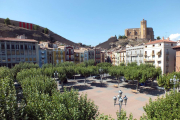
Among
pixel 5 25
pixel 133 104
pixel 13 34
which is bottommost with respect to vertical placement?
pixel 133 104

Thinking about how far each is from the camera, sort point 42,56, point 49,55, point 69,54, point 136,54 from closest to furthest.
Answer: point 136,54
point 42,56
point 49,55
point 69,54

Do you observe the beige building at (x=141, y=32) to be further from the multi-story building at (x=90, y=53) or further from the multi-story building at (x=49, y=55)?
the multi-story building at (x=49, y=55)

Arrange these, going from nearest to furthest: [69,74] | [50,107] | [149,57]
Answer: [50,107]
[69,74]
[149,57]

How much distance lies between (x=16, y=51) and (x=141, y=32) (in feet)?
320

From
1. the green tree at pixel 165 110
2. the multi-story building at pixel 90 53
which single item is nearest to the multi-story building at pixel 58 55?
the multi-story building at pixel 90 53

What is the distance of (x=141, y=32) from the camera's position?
4122 inches

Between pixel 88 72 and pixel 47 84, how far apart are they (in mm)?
17306

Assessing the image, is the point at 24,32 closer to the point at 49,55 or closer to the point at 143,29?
the point at 49,55

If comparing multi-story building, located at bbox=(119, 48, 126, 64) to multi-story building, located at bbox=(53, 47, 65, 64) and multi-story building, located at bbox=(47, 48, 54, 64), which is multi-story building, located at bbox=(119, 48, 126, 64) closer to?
multi-story building, located at bbox=(53, 47, 65, 64)

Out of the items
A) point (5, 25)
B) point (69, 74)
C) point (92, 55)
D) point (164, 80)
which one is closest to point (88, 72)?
point (69, 74)

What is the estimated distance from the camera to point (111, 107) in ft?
53.0

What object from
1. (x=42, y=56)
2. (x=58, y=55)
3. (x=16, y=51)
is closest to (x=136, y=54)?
(x=58, y=55)

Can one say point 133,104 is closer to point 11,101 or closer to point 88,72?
point 88,72

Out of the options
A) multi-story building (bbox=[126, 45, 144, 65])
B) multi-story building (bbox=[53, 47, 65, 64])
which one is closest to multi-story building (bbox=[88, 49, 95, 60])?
multi-story building (bbox=[53, 47, 65, 64])
